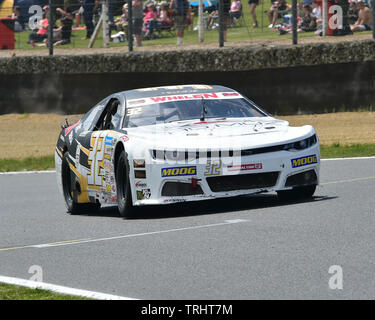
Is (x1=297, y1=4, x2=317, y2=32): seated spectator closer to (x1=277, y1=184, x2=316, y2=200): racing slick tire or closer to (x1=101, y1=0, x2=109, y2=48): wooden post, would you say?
(x1=101, y1=0, x2=109, y2=48): wooden post

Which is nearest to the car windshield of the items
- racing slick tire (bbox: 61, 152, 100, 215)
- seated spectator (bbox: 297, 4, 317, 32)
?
racing slick tire (bbox: 61, 152, 100, 215)

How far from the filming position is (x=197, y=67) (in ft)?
73.6

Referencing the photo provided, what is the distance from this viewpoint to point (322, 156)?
57.8 feet

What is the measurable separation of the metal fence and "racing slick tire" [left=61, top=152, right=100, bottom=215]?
11.1 m

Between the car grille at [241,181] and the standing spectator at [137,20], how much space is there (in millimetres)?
13999

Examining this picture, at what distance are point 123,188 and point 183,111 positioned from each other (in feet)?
3.78

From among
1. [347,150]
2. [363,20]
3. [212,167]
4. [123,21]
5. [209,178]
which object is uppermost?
[212,167]

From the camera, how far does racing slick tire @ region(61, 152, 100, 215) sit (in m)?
11.4

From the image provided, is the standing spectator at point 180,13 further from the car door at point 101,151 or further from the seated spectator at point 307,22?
the car door at point 101,151

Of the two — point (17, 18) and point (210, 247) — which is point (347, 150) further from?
point (210, 247)

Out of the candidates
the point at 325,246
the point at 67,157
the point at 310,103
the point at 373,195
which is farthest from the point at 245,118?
the point at 310,103

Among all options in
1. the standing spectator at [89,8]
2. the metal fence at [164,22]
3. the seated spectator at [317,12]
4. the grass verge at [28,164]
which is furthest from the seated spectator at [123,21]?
the grass verge at [28,164]

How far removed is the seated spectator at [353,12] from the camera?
71.6ft

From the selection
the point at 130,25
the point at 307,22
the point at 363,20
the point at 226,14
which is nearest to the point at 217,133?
the point at 226,14
